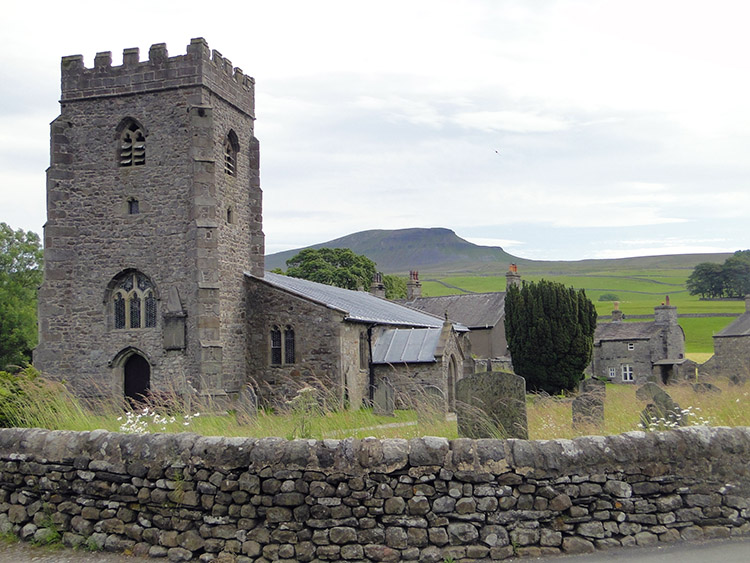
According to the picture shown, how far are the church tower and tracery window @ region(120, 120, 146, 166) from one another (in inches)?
1.4

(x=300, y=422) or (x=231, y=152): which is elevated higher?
(x=231, y=152)

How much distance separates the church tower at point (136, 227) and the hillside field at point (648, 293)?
45675mm

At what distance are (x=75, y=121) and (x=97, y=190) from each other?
8.31ft

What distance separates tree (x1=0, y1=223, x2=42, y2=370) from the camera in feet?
143

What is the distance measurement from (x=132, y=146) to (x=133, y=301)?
210 inches

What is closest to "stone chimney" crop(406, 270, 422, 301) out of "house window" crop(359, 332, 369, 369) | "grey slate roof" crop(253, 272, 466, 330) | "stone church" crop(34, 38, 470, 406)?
"grey slate roof" crop(253, 272, 466, 330)

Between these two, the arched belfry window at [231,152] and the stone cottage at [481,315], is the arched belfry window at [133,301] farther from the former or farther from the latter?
the stone cottage at [481,315]

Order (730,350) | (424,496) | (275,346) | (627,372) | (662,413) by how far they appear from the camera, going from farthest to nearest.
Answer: (627,372) → (730,350) → (275,346) → (662,413) → (424,496)

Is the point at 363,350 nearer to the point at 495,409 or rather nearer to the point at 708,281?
the point at 495,409

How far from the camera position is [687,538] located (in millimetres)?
8055

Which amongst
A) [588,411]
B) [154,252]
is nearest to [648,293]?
[154,252]

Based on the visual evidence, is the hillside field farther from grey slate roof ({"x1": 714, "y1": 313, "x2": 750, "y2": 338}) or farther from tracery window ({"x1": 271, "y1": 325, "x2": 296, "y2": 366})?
tracery window ({"x1": 271, "y1": 325, "x2": 296, "y2": 366})

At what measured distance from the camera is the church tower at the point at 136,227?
82.2 ft

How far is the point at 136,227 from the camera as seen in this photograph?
25688 millimetres
